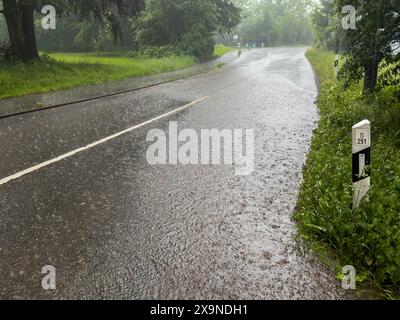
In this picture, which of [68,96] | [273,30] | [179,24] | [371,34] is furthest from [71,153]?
[273,30]

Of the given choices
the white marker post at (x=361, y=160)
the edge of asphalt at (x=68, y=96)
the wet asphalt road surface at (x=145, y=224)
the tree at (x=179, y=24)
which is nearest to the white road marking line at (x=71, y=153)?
the wet asphalt road surface at (x=145, y=224)

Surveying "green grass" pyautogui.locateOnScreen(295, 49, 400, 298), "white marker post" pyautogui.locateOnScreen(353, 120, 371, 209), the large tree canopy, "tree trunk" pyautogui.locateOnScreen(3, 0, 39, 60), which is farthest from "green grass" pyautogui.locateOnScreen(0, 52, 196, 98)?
the large tree canopy

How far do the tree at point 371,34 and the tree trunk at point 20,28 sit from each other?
1544cm

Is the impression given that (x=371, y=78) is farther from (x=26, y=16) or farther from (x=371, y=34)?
(x=26, y=16)

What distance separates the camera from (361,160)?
13.9 feet

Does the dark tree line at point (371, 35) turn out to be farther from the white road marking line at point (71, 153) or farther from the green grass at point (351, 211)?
the white road marking line at point (71, 153)

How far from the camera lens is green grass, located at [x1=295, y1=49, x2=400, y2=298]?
356cm

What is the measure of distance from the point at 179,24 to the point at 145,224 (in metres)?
32.4

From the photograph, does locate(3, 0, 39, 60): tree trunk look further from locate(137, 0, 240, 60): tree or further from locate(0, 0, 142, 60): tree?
locate(137, 0, 240, 60): tree

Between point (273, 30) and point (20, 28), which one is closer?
point (20, 28)

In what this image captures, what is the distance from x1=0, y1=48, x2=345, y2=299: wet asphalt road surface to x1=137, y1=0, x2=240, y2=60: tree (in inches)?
1028

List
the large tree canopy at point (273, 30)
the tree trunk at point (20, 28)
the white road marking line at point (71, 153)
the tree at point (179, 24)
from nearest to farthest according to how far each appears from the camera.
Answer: the white road marking line at point (71, 153)
the tree trunk at point (20, 28)
the tree at point (179, 24)
the large tree canopy at point (273, 30)

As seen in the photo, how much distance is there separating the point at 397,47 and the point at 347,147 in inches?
127

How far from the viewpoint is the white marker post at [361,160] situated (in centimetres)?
412
